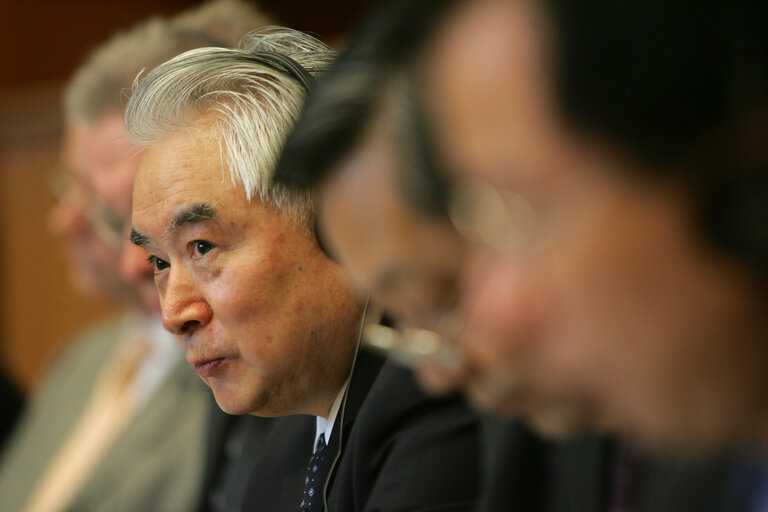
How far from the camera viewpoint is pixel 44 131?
336 cm

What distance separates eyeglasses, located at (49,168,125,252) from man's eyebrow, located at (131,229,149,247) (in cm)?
84

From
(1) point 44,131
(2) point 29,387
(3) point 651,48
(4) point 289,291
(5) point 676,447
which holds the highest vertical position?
(3) point 651,48

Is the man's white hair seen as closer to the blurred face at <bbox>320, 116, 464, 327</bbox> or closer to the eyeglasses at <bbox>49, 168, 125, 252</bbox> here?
the blurred face at <bbox>320, 116, 464, 327</bbox>

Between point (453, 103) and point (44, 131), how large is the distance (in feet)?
10.0

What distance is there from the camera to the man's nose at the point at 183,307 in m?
1.04

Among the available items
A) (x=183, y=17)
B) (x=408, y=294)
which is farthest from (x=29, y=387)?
(x=408, y=294)

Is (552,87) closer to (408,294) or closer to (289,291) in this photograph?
(408,294)

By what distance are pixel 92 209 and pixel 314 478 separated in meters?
1.27

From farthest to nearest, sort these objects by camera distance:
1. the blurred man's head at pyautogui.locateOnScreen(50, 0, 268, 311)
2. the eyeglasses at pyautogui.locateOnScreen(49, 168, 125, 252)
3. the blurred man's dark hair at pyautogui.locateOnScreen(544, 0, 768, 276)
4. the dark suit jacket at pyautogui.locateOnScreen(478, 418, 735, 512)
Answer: the eyeglasses at pyautogui.locateOnScreen(49, 168, 125, 252)
the blurred man's head at pyautogui.locateOnScreen(50, 0, 268, 311)
the dark suit jacket at pyautogui.locateOnScreen(478, 418, 735, 512)
the blurred man's dark hair at pyautogui.locateOnScreen(544, 0, 768, 276)

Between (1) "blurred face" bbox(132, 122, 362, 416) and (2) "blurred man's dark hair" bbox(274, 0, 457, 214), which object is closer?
(2) "blurred man's dark hair" bbox(274, 0, 457, 214)

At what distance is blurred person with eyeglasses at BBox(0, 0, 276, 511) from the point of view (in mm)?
1471

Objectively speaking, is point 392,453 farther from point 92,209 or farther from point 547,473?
point 92,209

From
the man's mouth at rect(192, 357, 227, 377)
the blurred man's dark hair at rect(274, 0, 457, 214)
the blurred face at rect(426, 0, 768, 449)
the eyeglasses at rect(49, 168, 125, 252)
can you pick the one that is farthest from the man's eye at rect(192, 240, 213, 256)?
the eyeglasses at rect(49, 168, 125, 252)

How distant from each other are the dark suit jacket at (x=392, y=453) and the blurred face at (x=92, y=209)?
2.56ft
